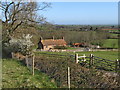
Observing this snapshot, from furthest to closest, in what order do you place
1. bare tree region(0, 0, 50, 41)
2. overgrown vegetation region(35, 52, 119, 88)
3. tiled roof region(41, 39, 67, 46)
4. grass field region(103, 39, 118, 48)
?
1. tiled roof region(41, 39, 67, 46)
2. grass field region(103, 39, 118, 48)
3. bare tree region(0, 0, 50, 41)
4. overgrown vegetation region(35, 52, 119, 88)

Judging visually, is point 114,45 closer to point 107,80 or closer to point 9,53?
point 9,53

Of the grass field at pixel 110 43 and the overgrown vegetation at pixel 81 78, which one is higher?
the overgrown vegetation at pixel 81 78

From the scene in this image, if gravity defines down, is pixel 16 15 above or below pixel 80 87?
above

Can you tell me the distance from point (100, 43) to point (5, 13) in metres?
42.7

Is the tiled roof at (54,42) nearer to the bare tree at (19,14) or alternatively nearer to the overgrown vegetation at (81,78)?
the bare tree at (19,14)

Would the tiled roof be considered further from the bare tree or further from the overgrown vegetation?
the overgrown vegetation

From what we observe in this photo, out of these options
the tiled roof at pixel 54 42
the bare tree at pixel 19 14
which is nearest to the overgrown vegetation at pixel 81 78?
the bare tree at pixel 19 14

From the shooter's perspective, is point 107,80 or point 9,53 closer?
point 107,80

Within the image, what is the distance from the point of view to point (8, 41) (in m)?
22.2

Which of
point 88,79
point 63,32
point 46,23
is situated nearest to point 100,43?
point 63,32

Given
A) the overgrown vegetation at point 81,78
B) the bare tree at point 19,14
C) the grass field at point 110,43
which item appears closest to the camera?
the overgrown vegetation at point 81,78

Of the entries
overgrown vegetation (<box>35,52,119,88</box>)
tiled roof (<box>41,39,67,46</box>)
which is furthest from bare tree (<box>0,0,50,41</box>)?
tiled roof (<box>41,39,67,46</box>)

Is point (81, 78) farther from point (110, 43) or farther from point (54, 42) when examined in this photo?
point (110, 43)

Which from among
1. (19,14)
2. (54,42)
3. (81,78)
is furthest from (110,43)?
(81,78)
